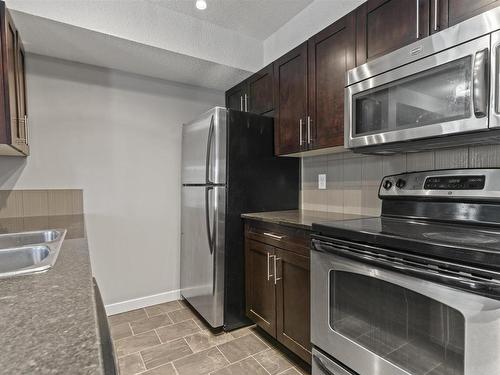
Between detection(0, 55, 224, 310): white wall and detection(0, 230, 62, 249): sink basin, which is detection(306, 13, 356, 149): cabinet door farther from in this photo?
detection(0, 230, 62, 249): sink basin

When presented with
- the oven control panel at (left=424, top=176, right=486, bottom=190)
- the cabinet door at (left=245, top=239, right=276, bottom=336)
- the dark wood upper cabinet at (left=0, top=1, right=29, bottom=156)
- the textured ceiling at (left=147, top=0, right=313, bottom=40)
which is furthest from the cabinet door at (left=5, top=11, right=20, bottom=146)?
the oven control panel at (left=424, top=176, right=486, bottom=190)

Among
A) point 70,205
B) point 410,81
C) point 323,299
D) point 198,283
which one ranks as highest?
point 410,81

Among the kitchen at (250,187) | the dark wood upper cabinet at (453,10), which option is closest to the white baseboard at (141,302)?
the kitchen at (250,187)

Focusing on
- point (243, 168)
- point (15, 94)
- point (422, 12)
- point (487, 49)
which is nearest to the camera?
point (487, 49)

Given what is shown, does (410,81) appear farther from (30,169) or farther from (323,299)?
(30,169)

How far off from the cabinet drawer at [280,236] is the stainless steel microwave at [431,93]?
0.60 metres

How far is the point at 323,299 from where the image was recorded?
55.5 inches

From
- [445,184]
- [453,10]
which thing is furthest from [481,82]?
[445,184]

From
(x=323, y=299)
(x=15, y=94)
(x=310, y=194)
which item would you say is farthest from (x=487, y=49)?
(x=15, y=94)

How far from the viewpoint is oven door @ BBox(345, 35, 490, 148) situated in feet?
3.57

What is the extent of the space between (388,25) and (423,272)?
4.12 ft

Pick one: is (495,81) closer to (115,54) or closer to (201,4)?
(201,4)

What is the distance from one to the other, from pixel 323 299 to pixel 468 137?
3.25 feet

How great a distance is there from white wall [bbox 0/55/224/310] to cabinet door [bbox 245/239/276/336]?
1.02m
